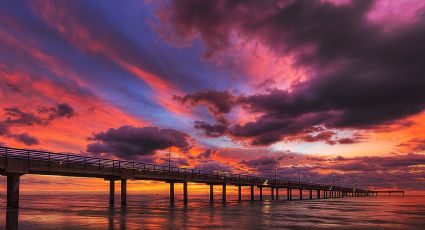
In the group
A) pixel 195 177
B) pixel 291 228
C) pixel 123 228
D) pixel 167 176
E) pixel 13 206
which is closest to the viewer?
pixel 123 228

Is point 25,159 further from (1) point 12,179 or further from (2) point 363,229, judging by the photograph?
(2) point 363,229

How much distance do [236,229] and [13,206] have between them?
31.0 m

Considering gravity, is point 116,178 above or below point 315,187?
above

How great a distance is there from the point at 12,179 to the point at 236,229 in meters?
31.6

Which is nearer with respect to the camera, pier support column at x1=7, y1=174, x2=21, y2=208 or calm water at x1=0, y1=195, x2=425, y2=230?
calm water at x1=0, y1=195, x2=425, y2=230

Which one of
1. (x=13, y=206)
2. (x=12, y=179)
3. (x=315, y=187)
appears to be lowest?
(x=315, y=187)

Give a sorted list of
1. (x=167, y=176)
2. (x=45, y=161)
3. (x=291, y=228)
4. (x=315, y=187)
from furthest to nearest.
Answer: (x=315, y=187)
(x=167, y=176)
(x=45, y=161)
(x=291, y=228)

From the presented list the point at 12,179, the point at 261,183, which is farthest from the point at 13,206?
the point at 261,183

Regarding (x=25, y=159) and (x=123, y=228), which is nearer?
(x=123, y=228)

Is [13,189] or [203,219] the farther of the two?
[13,189]

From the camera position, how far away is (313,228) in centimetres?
2544

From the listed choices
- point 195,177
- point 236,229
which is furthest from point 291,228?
point 195,177

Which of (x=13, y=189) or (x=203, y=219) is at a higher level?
(x=13, y=189)

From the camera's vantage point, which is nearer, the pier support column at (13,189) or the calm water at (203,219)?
the calm water at (203,219)
